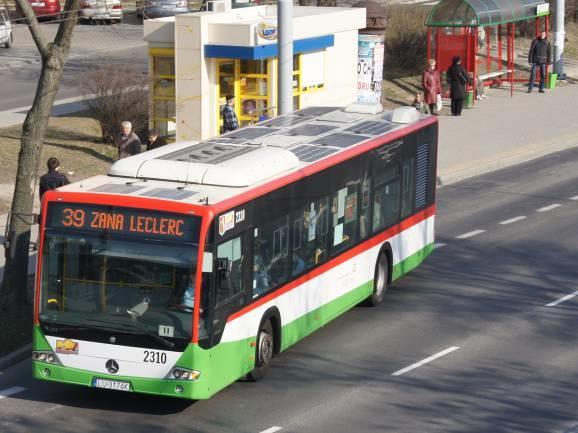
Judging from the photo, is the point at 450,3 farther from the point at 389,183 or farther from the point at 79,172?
the point at 389,183

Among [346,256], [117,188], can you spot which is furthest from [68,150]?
[117,188]

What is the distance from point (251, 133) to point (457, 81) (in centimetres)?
1708

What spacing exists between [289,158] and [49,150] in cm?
1292

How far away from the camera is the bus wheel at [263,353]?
1456 centimetres

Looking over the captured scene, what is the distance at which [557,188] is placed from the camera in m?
26.6

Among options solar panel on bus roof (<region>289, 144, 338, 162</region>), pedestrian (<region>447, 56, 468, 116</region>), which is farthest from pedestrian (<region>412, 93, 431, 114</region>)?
solar panel on bus roof (<region>289, 144, 338, 162</region>)

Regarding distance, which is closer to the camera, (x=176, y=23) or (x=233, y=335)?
(x=233, y=335)

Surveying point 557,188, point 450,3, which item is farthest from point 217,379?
point 450,3

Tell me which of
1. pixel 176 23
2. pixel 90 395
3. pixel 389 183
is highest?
pixel 176 23

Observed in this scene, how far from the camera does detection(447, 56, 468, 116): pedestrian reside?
3356cm

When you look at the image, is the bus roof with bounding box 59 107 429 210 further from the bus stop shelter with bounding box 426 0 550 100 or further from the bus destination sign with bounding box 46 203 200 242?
the bus stop shelter with bounding box 426 0 550 100

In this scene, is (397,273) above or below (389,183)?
below

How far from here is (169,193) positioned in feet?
44.7

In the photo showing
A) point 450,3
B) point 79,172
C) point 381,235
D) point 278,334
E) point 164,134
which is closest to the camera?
point 278,334
